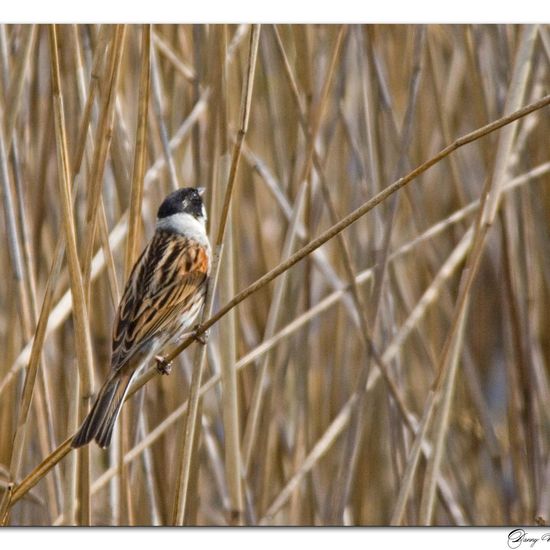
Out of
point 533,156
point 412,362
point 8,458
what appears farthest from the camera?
point 412,362

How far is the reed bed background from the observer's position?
2535 millimetres

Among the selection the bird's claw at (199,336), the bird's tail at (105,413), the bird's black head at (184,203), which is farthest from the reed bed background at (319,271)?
the bird's claw at (199,336)

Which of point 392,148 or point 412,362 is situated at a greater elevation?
point 392,148

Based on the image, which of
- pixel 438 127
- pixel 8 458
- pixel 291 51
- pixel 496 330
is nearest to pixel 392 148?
pixel 438 127

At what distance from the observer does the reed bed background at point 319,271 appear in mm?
2535

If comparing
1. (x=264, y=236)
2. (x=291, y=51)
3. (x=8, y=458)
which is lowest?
(x=8, y=458)

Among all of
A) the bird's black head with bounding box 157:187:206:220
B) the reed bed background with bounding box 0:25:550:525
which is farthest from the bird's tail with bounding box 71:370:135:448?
the bird's black head with bounding box 157:187:206:220

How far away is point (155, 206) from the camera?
104 inches

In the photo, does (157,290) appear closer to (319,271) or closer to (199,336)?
(199,336)

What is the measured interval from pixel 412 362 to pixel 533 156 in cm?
81

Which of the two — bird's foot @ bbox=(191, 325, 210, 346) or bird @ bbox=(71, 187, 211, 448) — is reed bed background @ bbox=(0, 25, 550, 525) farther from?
bird's foot @ bbox=(191, 325, 210, 346)

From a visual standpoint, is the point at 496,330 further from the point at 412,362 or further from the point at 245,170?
the point at 245,170

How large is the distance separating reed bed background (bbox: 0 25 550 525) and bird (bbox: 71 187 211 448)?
7 cm
